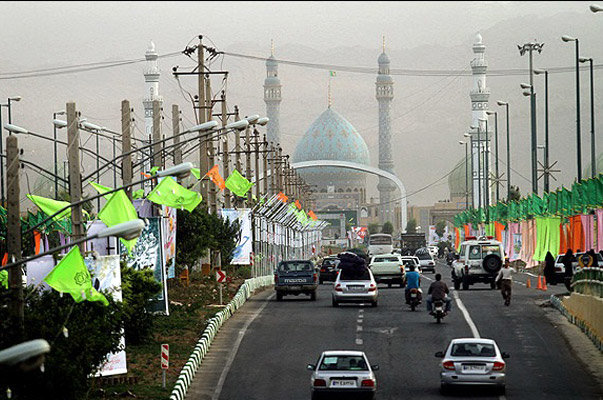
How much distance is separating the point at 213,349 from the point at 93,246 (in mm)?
5123

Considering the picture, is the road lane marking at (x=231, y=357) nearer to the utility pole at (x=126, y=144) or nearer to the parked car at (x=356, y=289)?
the parked car at (x=356, y=289)

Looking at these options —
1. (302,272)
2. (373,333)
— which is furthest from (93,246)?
(302,272)

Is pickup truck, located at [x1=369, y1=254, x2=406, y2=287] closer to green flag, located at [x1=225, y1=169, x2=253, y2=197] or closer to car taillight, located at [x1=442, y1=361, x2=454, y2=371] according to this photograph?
green flag, located at [x1=225, y1=169, x2=253, y2=197]

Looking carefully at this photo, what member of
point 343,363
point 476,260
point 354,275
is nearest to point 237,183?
point 476,260

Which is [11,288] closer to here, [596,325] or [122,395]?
[122,395]

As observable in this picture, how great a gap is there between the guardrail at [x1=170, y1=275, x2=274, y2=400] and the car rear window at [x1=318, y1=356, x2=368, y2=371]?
10.2 feet

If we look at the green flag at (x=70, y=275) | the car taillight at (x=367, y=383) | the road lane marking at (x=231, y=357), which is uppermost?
the green flag at (x=70, y=275)

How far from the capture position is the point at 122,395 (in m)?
27.3

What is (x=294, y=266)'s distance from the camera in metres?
54.3

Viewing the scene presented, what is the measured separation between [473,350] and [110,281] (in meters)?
7.80

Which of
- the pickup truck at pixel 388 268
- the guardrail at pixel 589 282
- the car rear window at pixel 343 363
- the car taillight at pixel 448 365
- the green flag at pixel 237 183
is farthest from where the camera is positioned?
the green flag at pixel 237 183

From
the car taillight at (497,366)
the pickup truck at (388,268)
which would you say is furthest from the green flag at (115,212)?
the pickup truck at (388,268)

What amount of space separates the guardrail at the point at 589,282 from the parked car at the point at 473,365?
8605 millimetres

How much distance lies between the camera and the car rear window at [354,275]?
157ft
